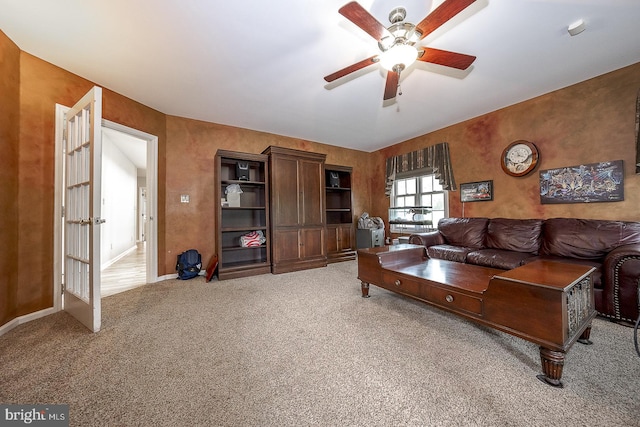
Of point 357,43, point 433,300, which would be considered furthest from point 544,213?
point 357,43

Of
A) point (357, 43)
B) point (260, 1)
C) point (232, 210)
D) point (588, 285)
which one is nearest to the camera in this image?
point (588, 285)

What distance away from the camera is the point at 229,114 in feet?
12.0

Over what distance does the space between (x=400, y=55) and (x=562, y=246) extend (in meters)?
2.89

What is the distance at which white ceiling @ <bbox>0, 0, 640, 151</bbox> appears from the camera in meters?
1.80

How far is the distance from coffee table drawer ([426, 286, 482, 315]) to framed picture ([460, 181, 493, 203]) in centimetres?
276

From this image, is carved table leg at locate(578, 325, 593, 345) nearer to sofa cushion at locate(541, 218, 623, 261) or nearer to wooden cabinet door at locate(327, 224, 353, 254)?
sofa cushion at locate(541, 218, 623, 261)

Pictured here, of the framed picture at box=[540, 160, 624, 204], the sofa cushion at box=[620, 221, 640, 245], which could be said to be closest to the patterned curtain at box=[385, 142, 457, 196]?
the framed picture at box=[540, 160, 624, 204]

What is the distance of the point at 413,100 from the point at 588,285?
9.23 feet

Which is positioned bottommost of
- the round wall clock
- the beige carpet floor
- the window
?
the beige carpet floor

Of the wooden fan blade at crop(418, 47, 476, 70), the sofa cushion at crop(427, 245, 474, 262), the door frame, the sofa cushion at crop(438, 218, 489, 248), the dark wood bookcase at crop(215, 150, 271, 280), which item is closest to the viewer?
the wooden fan blade at crop(418, 47, 476, 70)

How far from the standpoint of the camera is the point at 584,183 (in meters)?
2.87

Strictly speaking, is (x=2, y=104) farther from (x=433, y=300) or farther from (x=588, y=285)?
(x=588, y=285)

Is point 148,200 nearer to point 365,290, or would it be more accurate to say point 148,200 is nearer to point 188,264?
point 188,264

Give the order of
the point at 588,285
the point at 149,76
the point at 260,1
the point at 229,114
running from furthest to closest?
the point at 229,114, the point at 149,76, the point at 260,1, the point at 588,285
